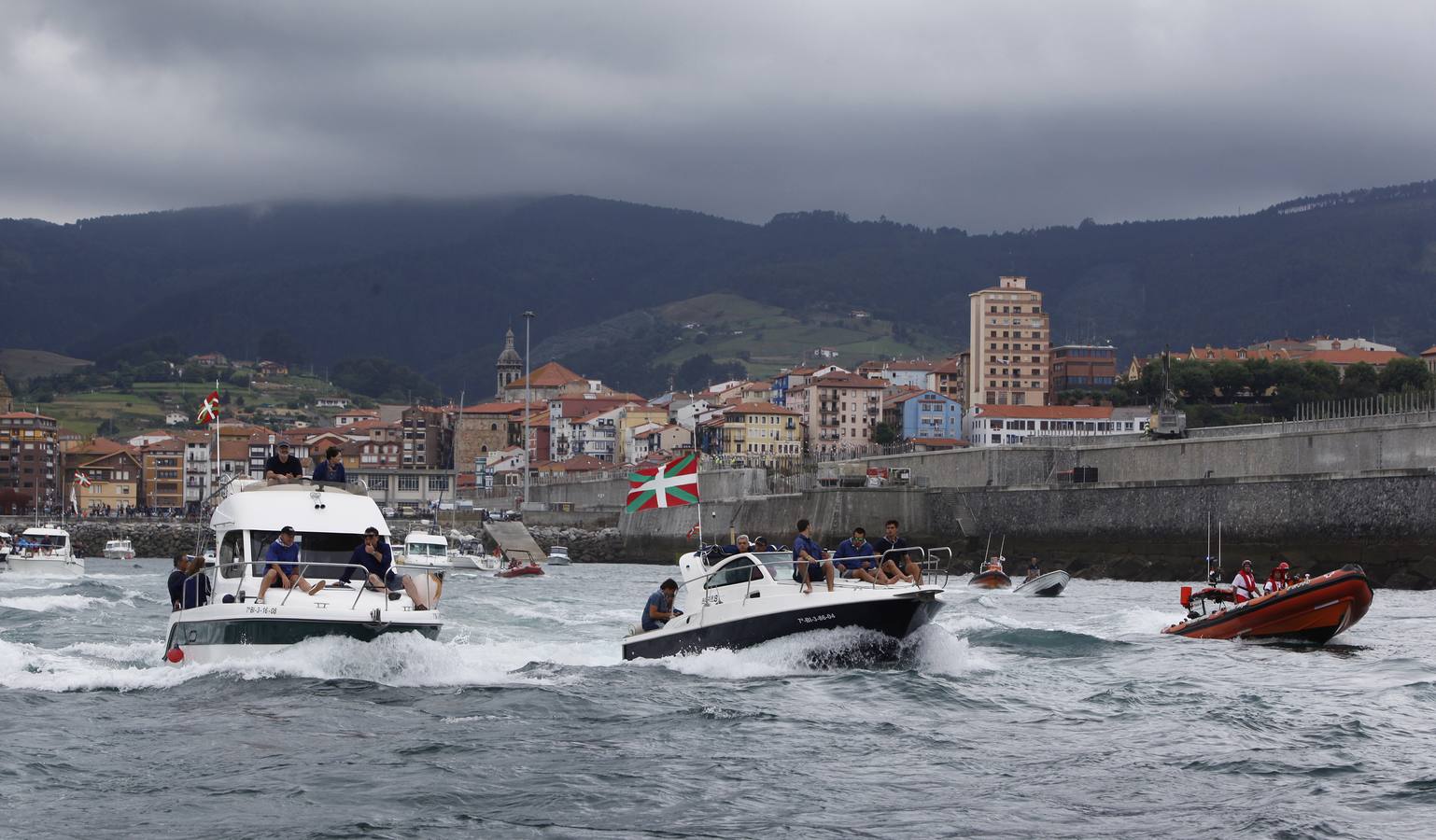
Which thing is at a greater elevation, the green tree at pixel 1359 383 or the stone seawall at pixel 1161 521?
the green tree at pixel 1359 383

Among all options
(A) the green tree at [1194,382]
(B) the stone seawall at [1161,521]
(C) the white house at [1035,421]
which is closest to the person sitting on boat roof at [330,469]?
(B) the stone seawall at [1161,521]

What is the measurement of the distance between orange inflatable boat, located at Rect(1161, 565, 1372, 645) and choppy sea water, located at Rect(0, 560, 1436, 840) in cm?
124

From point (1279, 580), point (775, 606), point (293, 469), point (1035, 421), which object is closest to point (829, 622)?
point (775, 606)

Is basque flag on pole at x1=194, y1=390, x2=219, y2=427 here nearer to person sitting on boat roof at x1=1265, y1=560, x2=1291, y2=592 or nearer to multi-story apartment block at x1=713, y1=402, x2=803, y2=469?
person sitting on boat roof at x1=1265, y1=560, x2=1291, y2=592

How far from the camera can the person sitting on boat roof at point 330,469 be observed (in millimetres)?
22672

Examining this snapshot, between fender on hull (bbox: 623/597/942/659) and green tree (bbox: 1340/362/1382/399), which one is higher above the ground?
green tree (bbox: 1340/362/1382/399)

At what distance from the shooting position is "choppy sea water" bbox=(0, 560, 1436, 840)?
521 inches

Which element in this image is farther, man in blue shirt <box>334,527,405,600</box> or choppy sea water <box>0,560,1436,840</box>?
man in blue shirt <box>334,527,405,600</box>

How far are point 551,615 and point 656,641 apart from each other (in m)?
17.1

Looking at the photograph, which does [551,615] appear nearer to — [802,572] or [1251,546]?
[802,572]

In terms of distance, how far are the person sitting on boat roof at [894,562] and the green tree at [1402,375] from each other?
13442 cm

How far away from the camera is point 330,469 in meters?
23.0

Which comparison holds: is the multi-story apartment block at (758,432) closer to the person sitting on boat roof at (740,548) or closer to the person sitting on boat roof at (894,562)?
the person sitting on boat roof at (740,548)

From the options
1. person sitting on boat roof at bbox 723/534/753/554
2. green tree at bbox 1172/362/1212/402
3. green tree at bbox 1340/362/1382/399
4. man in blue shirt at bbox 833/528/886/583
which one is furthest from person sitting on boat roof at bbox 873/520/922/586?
green tree at bbox 1340/362/1382/399
